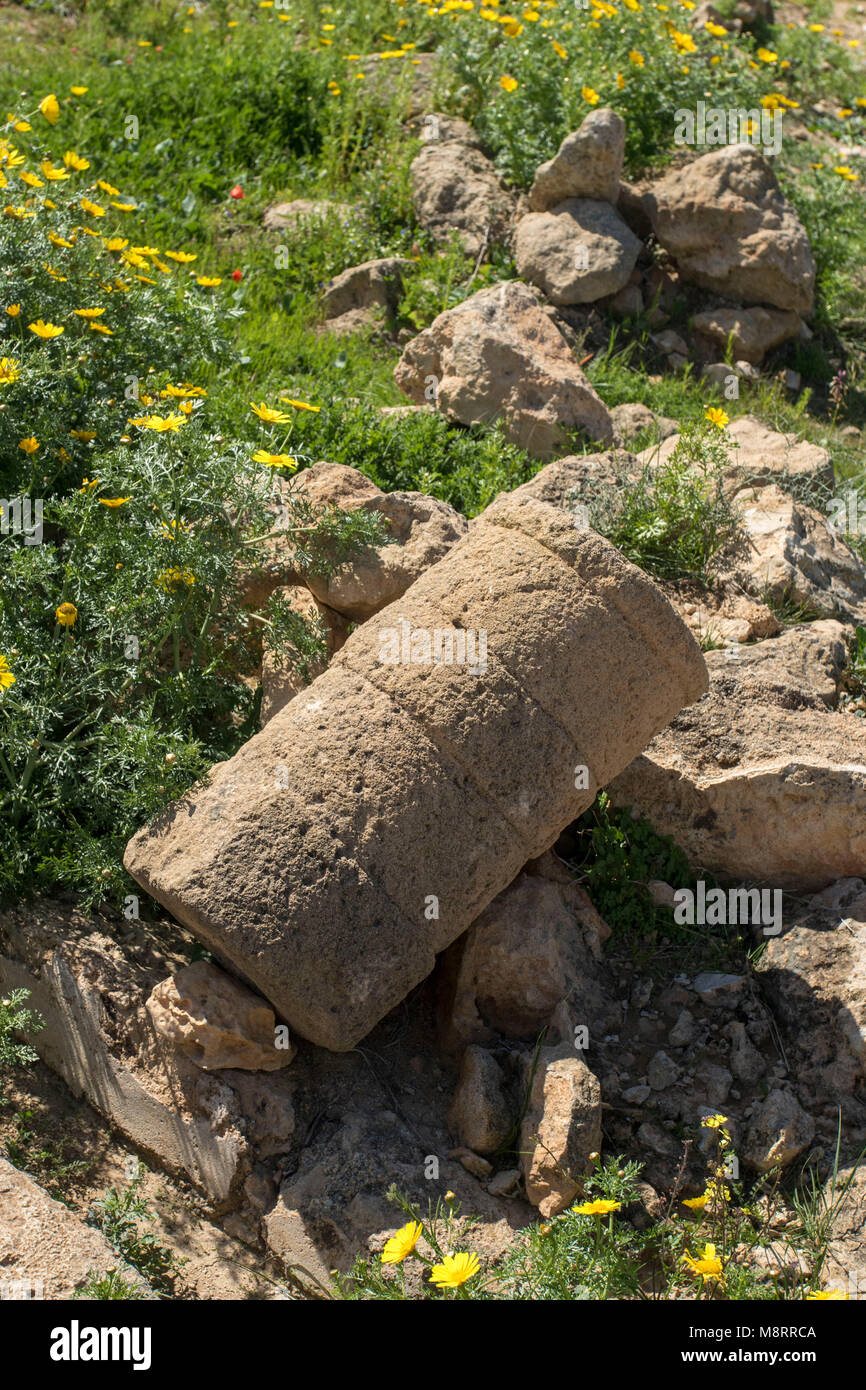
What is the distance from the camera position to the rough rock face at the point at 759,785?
14.6ft

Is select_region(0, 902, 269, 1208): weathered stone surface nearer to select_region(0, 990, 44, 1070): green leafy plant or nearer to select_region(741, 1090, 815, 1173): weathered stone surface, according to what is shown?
select_region(0, 990, 44, 1070): green leafy plant

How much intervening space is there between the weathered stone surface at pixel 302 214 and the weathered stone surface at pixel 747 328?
Result: 7.61 feet

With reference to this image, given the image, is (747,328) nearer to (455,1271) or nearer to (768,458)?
(768,458)

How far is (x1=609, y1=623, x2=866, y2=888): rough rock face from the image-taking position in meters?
4.46

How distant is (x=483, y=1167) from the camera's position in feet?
12.4

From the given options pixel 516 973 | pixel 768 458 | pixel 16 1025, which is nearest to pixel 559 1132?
pixel 516 973

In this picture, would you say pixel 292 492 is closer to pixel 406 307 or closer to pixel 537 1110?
pixel 537 1110

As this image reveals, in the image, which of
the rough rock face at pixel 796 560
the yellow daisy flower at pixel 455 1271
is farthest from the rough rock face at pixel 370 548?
the yellow daisy flower at pixel 455 1271

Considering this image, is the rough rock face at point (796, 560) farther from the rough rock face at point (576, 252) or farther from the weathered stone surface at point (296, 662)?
the rough rock face at point (576, 252)

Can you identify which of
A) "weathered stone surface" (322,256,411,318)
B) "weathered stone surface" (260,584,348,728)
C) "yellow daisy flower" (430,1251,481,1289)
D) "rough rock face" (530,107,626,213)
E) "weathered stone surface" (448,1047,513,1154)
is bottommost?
"weathered stone surface" (448,1047,513,1154)

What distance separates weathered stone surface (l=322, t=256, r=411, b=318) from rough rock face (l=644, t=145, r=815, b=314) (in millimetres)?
1666

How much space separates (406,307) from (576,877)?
405cm

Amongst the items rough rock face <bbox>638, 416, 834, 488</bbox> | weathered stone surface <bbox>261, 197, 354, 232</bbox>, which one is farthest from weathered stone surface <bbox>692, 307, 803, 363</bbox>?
weathered stone surface <bbox>261, 197, 354, 232</bbox>

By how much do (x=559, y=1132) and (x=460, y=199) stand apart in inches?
239
